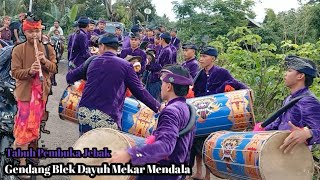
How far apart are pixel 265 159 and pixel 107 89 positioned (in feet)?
4.75

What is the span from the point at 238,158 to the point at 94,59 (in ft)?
4.97

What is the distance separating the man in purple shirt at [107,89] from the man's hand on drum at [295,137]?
118 centimetres

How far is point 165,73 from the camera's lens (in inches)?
122

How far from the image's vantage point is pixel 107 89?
13.0ft

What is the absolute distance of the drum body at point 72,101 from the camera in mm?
5285

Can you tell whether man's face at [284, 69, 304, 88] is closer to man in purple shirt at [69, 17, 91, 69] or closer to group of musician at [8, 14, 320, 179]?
group of musician at [8, 14, 320, 179]

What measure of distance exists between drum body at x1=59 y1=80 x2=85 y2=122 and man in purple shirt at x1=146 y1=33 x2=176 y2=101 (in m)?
2.77

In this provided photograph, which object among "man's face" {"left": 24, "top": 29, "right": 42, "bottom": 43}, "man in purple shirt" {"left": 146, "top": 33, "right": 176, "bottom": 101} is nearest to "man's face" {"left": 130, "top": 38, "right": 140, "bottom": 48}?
"man in purple shirt" {"left": 146, "top": 33, "right": 176, "bottom": 101}

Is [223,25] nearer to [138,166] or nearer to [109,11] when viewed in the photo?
[109,11]

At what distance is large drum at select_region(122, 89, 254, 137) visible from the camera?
4867 mm

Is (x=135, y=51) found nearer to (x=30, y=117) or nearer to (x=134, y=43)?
(x=134, y=43)

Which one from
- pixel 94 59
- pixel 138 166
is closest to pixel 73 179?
pixel 138 166

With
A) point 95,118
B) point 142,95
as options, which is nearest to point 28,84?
point 95,118

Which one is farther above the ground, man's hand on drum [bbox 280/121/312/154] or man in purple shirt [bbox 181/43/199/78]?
man in purple shirt [bbox 181/43/199/78]
